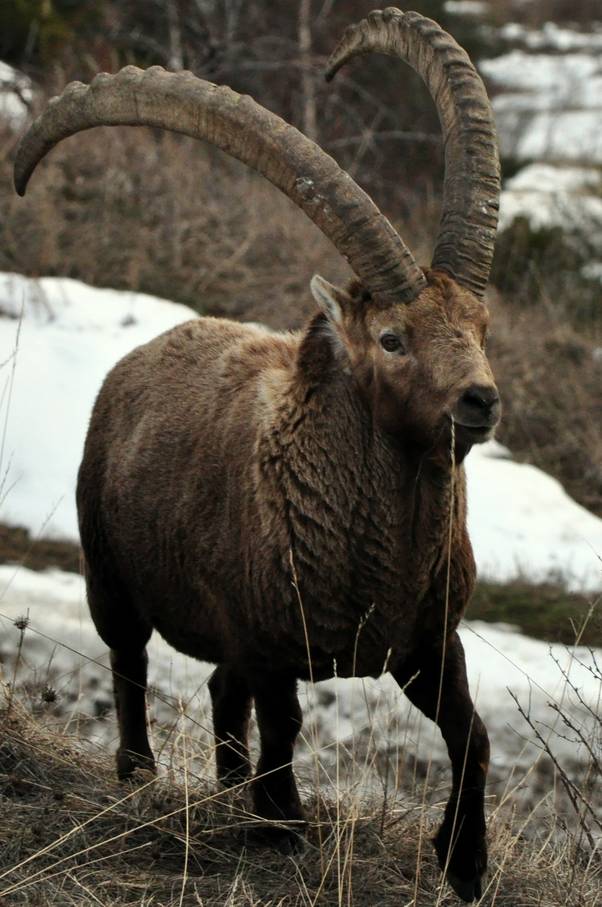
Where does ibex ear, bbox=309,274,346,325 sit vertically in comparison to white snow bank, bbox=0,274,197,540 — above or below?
above

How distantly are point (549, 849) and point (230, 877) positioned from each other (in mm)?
1240

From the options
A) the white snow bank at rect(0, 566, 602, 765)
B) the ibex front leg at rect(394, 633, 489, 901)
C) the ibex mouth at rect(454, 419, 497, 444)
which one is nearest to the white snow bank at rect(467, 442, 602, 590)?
the white snow bank at rect(0, 566, 602, 765)

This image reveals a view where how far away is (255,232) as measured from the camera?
13.0 metres

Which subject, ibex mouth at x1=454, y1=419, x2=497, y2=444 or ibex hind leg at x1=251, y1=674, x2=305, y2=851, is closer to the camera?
ibex mouth at x1=454, y1=419, x2=497, y2=444

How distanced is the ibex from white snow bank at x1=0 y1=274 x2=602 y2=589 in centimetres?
400

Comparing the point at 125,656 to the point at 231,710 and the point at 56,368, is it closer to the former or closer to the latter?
the point at 231,710

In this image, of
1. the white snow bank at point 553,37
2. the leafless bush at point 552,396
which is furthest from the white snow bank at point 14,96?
the white snow bank at point 553,37

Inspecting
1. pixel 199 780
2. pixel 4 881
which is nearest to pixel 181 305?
pixel 199 780

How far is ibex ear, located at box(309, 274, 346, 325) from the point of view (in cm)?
441

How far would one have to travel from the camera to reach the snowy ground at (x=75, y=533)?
707 cm

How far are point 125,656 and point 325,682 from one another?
5.92 feet

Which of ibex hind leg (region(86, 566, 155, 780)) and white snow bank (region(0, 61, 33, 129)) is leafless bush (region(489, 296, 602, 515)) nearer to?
white snow bank (region(0, 61, 33, 129))

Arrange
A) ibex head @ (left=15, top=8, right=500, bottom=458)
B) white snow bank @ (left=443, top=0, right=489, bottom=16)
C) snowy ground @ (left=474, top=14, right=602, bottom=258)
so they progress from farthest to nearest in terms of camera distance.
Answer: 1. white snow bank @ (left=443, top=0, right=489, bottom=16)
2. snowy ground @ (left=474, top=14, right=602, bottom=258)
3. ibex head @ (left=15, top=8, right=500, bottom=458)

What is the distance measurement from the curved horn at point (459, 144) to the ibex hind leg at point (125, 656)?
2128 millimetres
